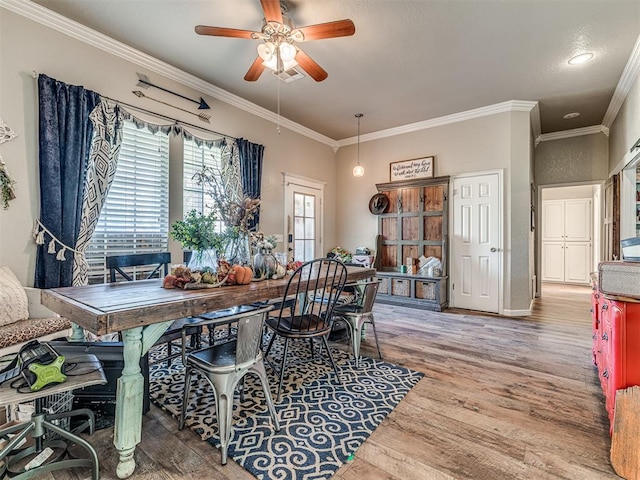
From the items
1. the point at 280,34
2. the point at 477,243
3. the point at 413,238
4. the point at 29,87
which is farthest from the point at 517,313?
the point at 29,87

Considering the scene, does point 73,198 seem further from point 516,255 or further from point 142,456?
point 516,255

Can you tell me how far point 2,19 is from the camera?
245cm

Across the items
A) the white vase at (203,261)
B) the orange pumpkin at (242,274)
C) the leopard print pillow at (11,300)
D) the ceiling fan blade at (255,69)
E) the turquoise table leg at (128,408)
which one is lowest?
the turquoise table leg at (128,408)

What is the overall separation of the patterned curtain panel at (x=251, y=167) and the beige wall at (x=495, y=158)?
2.25 metres

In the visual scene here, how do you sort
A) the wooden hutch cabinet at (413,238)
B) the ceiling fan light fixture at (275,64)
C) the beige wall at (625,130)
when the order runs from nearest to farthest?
1. the ceiling fan light fixture at (275,64)
2. the beige wall at (625,130)
3. the wooden hutch cabinet at (413,238)

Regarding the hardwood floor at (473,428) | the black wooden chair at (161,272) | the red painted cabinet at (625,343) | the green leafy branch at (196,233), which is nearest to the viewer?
the hardwood floor at (473,428)

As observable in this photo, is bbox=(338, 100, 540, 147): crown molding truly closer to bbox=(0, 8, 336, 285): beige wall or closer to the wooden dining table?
bbox=(0, 8, 336, 285): beige wall

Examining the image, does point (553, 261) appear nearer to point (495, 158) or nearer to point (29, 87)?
point (495, 158)

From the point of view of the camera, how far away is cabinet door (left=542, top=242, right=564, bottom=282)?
24.9ft

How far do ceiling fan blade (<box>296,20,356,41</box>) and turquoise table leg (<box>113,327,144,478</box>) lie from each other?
2273 millimetres

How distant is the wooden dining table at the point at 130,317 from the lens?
4.61 feet

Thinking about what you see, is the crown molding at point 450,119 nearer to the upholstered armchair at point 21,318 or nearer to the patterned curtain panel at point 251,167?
the patterned curtain panel at point 251,167

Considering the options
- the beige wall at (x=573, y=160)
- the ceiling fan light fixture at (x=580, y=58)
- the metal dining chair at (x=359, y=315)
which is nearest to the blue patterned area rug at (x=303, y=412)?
the metal dining chair at (x=359, y=315)

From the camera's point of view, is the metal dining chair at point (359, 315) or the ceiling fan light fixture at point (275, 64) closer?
the ceiling fan light fixture at point (275, 64)
